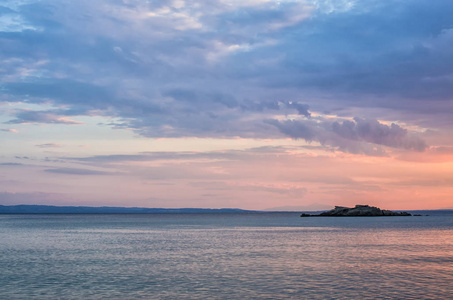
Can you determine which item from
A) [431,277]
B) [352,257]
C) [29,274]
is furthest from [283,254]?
[29,274]

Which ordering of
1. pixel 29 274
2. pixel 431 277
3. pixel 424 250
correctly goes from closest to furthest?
pixel 431 277 → pixel 29 274 → pixel 424 250

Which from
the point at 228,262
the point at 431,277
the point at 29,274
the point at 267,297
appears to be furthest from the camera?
the point at 228,262

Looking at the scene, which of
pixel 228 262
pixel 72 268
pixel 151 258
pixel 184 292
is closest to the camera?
pixel 184 292

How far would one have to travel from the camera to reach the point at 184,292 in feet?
104

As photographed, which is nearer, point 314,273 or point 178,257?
point 314,273

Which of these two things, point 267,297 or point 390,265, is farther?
point 390,265

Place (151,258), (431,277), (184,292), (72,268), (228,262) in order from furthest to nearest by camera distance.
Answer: (151,258) < (228,262) < (72,268) < (431,277) < (184,292)

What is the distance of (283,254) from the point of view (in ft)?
182

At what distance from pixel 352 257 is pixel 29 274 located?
34.9m

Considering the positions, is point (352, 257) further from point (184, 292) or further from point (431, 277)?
point (184, 292)

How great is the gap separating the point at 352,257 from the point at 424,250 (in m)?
15.0

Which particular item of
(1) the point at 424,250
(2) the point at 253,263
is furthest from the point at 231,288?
(1) the point at 424,250

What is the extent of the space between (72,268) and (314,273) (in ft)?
76.6

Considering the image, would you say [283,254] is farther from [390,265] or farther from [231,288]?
[231,288]
